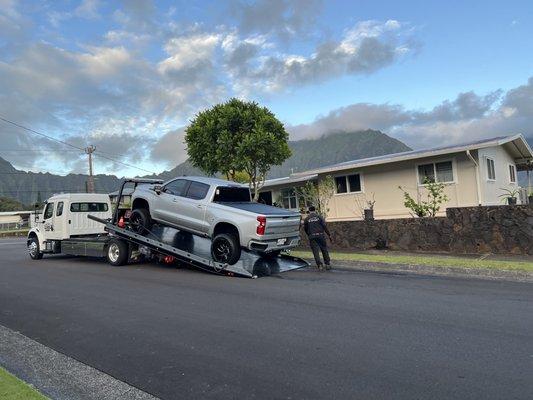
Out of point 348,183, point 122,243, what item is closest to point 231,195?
point 122,243

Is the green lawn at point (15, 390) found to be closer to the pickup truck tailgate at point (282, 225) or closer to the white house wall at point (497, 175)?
the pickup truck tailgate at point (282, 225)

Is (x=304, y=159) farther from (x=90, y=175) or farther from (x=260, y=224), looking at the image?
(x=260, y=224)

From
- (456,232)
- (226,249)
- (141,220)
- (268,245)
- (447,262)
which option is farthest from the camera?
(456,232)

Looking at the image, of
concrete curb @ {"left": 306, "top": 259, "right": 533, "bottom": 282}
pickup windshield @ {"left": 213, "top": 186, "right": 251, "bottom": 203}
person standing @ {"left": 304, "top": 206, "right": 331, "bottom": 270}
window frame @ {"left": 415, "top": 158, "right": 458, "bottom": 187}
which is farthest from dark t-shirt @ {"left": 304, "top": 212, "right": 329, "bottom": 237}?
window frame @ {"left": 415, "top": 158, "right": 458, "bottom": 187}

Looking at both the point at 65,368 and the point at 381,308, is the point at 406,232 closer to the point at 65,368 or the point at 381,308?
the point at 381,308

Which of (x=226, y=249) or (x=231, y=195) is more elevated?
(x=231, y=195)

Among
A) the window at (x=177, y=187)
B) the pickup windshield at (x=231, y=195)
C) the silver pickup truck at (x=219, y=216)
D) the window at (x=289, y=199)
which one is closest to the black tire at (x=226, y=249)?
the silver pickup truck at (x=219, y=216)

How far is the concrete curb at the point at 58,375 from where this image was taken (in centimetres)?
459

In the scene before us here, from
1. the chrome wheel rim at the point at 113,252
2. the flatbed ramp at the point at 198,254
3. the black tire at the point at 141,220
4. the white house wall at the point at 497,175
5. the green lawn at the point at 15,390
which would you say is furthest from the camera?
the white house wall at the point at 497,175

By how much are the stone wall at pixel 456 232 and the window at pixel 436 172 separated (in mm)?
4756

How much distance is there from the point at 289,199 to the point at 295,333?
23333mm

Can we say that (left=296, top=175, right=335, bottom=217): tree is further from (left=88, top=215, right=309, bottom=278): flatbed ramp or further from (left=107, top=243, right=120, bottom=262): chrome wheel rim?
(left=107, top=243, right=120, bottom=262): chrome wheel rim

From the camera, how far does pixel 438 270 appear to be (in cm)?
1187

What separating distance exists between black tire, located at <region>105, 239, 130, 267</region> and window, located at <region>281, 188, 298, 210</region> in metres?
15.9
